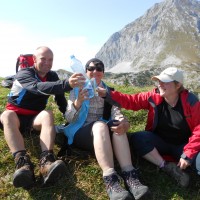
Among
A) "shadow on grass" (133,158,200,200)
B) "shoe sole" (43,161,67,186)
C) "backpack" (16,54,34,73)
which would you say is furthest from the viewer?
"backpack" (16,54,34,73)

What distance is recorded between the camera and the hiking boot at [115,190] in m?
5.18

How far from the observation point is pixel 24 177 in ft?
17.4

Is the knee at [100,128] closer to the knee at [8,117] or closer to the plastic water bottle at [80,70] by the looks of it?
the plastic water bottle at [80,70]

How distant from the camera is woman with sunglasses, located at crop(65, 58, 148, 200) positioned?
5.53m

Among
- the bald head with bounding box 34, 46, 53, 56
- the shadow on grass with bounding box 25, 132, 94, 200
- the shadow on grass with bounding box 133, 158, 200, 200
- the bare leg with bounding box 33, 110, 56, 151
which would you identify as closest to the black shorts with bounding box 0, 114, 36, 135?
the bare leg with bounding box 33, 110, 56, 151

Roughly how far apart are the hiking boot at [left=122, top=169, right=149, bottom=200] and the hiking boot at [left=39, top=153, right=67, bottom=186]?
48.0 inches

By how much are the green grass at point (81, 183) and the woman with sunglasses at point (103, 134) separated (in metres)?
0.41

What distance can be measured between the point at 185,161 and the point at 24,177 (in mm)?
3263

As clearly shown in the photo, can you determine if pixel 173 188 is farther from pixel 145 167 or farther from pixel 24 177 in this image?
pixel 24 177

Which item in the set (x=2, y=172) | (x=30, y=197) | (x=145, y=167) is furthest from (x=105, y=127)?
(x=2, y=172)

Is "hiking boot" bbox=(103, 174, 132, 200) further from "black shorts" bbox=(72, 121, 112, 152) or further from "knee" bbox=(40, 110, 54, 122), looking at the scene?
"knee" bbox=(40, 110, 54, 122)

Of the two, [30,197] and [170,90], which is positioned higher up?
[170,90]

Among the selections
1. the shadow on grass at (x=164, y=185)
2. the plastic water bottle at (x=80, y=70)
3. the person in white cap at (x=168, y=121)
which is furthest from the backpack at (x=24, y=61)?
the shadow on grass at (x=164, y=185)

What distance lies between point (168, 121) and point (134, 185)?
1.96 meters
